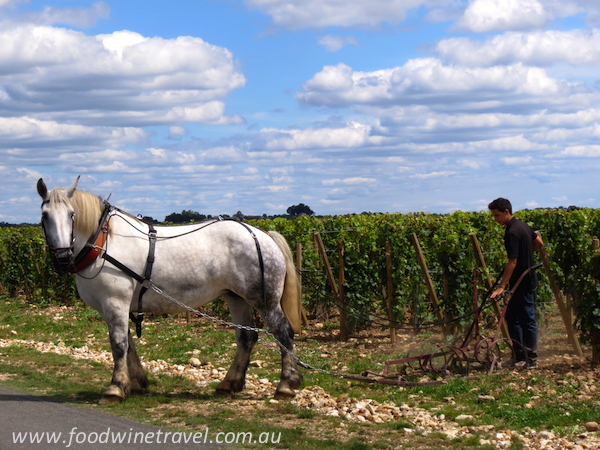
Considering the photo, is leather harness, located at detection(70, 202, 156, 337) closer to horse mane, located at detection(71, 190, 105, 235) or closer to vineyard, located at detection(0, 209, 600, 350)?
horse mane, located at detection(71, 190, 105, 235)

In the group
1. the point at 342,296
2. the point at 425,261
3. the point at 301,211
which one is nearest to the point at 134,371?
the point at 342,296

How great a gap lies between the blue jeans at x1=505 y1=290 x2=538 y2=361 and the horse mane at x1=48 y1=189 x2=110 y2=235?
5.35m

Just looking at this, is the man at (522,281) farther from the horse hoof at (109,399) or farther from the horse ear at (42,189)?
the horse ear at (42,189)

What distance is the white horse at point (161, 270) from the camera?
701 centimetres

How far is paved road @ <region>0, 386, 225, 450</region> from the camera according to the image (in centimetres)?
550

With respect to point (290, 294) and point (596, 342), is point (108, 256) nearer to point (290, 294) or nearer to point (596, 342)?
point (290, 294)

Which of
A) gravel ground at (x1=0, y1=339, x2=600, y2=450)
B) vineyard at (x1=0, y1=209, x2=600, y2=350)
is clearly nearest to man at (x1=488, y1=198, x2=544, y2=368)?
vineyard at (x1=0, y1=209, x2=600, y2=350)

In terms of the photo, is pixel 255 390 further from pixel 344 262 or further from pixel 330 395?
pixel 344 262

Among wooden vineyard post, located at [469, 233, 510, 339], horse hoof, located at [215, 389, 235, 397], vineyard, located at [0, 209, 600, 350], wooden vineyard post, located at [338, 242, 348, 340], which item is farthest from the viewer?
wooden vineyard post, located at [338, 242, 348, 340]

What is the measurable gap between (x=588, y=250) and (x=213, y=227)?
5.25m

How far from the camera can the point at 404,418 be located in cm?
640

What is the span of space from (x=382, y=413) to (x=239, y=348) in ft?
6.83

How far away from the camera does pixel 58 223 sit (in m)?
A: 6.79

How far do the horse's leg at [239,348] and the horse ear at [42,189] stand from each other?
8.18ft
